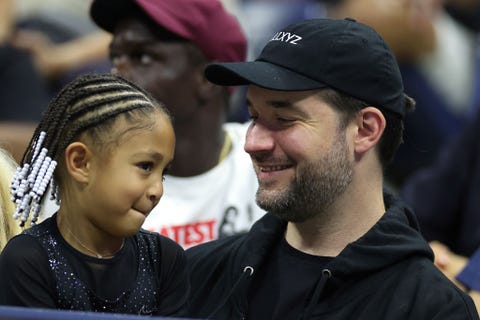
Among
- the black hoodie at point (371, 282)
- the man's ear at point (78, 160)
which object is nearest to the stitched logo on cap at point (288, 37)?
the black hoodie at point (371, 282)

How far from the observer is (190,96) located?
414 centimetres

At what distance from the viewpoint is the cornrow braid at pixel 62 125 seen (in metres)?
2.60

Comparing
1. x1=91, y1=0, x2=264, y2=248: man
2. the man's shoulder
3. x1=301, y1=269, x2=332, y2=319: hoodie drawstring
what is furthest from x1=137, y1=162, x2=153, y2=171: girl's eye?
x1=91, y1=0, x2=264, y2=248: man

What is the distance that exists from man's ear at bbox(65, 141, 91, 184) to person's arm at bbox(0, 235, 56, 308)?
0.18m

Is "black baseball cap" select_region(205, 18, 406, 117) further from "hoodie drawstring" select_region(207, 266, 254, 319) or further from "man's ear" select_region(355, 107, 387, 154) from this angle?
"hoodie drawstring" select_region(207, 266, 254, 319)

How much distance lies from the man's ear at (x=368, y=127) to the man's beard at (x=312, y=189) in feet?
0.16

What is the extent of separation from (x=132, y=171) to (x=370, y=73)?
2.37 ft

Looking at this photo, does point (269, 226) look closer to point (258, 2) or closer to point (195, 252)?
point (195, 252)

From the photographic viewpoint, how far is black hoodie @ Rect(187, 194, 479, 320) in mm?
2809

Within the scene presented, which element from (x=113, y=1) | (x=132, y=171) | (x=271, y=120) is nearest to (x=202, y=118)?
(x=113, y=1)

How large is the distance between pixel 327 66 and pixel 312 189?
305mm

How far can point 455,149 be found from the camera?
15.4 ft

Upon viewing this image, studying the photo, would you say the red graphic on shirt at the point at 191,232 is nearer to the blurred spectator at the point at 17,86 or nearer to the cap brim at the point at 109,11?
the cap brim at the point at 109,11

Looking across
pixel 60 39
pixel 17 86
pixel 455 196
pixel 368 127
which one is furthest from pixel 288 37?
pixel 60 39
